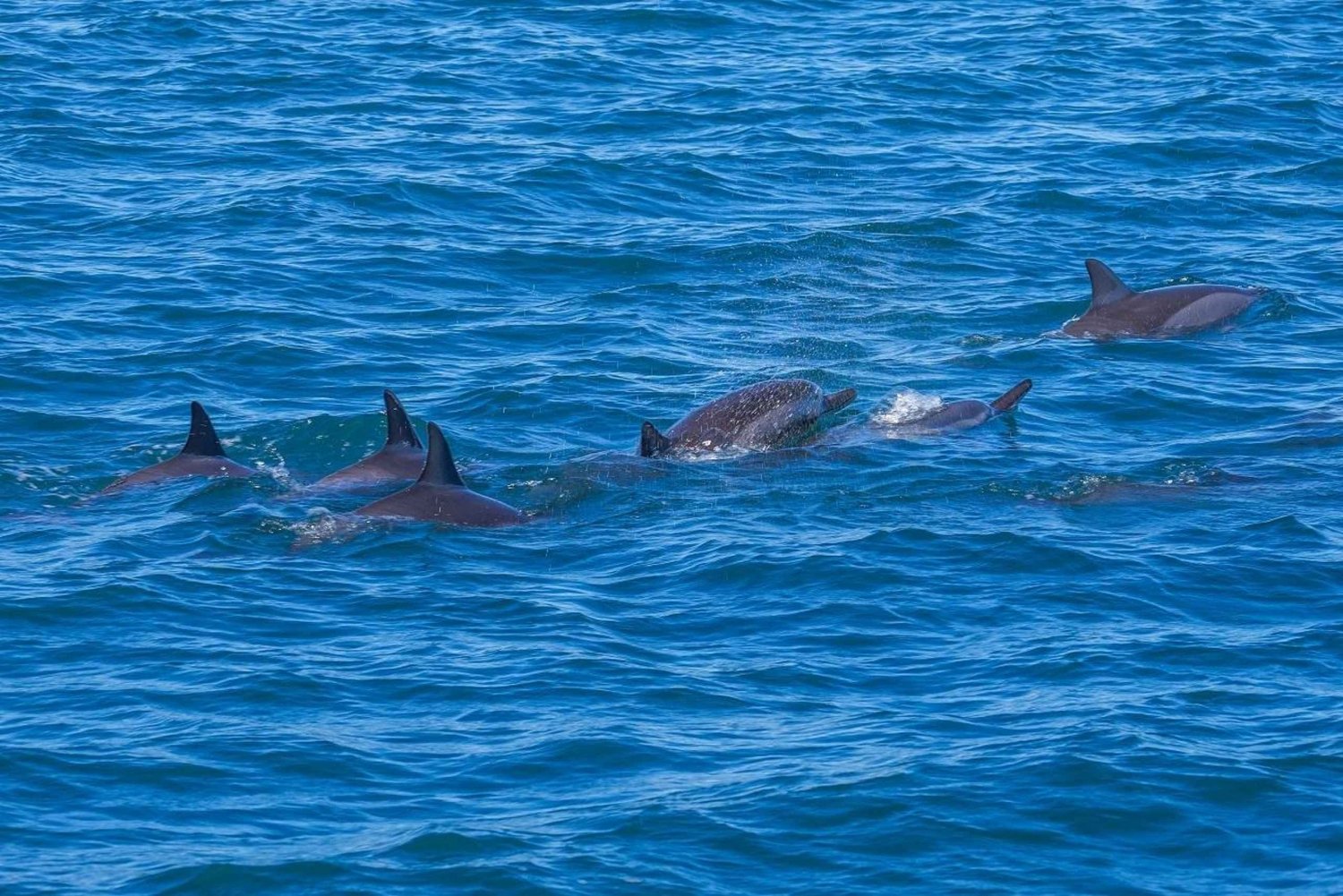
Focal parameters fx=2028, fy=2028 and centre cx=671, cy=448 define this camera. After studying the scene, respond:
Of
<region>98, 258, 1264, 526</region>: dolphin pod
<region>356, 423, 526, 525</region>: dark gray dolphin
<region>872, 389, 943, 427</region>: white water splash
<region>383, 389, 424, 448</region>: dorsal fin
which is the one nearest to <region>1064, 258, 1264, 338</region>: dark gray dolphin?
<region>98, 258, 1264, 526</region>: dolphin pod

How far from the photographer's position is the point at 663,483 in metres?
19.4

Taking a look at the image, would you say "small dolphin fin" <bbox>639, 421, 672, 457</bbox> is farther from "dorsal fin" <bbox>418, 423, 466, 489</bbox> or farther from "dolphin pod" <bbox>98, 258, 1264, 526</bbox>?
"dorsal fin" <bbox>418, 423, 466, 489</bbox>

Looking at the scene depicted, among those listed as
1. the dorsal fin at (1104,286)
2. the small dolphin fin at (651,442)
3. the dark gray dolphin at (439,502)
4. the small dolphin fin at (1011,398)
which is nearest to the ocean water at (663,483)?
the small dolphin fin at (651,442)

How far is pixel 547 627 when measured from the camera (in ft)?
52.3

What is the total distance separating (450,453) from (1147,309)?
34.0ft

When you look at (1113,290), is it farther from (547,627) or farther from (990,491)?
(547,627)

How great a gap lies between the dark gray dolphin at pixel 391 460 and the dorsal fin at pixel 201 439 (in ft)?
3.47

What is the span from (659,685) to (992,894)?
361 centimetres

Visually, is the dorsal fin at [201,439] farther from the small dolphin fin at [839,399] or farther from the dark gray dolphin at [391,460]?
the small dolphin fin at [839,399]

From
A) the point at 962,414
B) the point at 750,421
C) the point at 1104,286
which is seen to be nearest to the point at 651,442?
the point at 750,421

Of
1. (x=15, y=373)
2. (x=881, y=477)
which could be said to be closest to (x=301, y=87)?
(x=15, y=373)

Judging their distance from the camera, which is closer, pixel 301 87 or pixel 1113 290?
pixel 1113 290

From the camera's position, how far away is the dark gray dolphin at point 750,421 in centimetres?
2019

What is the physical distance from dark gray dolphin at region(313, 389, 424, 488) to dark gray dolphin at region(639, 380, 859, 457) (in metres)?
2.23
